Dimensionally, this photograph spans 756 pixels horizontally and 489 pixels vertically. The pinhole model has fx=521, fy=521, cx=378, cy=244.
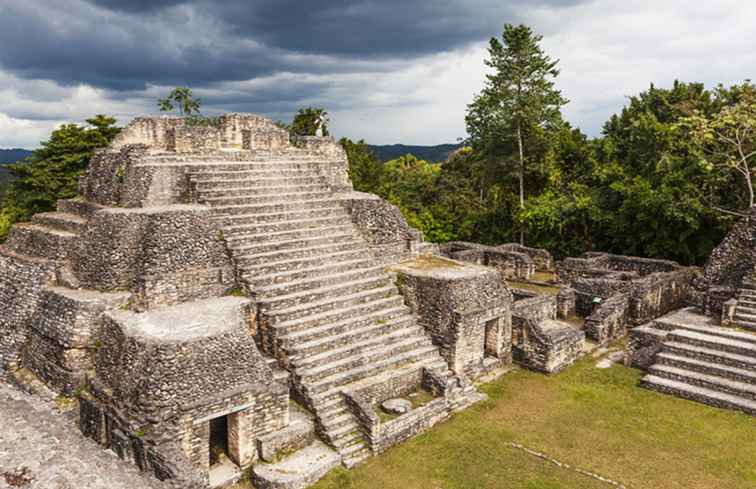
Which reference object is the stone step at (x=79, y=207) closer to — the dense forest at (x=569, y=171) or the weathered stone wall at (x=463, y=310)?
the weathered stone wall at (x=463, y=310)

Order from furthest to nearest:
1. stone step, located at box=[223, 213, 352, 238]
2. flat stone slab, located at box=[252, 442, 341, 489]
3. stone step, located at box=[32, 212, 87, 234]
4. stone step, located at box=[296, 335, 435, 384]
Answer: stone step, located at box=[32, 212, 87, 234]
stone step, located at box=[223, 213, 352, 238]
stone step, located at box=[296, 335, 435, 384]
flat stone slab, located at box=[252, 442, 341, 489]

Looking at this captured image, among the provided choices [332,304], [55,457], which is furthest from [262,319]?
[55,457]

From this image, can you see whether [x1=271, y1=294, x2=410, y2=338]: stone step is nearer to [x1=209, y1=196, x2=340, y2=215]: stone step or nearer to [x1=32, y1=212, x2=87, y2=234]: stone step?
[x1=209, y1=196, x2=340, y2=215]: stone step

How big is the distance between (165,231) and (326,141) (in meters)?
7.71

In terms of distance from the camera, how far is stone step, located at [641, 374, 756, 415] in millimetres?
10609

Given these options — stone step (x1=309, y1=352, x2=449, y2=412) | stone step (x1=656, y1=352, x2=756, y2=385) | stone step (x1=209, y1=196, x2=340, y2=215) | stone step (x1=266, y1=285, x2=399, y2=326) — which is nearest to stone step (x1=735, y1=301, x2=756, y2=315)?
stone step (x1=656, y1=352, x2=756, y2=385)

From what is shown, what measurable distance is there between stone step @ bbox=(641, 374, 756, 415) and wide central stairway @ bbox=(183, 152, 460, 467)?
15.4 ft

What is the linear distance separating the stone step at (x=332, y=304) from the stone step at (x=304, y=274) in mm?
720

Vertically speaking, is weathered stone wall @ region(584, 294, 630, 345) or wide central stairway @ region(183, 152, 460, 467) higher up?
wide central stairway @ region(183, 152, 460, 467)

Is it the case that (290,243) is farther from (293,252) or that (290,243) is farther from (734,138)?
(734,138)

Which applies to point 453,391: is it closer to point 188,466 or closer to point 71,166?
point 188,466

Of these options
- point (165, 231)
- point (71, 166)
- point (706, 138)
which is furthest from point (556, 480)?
point (71, 166)

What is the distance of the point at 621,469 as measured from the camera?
344 inches

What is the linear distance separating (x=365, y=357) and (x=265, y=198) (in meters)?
5.07
